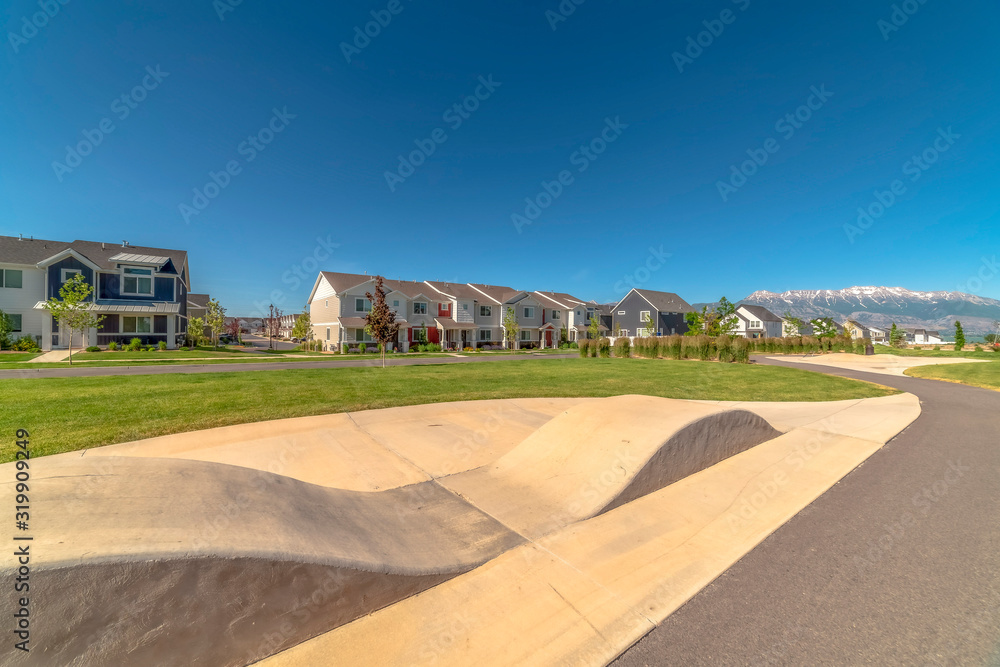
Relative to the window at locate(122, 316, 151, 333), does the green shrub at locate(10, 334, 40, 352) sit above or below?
below

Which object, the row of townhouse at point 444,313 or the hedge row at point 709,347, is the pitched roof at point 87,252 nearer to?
the row of townhouse at point 444,313

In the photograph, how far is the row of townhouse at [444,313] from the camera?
3725 cm

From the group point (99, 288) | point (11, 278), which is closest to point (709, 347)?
point (99, 288)

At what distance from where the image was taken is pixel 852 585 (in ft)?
10.6

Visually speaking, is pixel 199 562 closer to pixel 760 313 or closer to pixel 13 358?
pixel 13 358

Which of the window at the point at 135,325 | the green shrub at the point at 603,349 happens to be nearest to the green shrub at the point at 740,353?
the green shrub at the point at 603,349

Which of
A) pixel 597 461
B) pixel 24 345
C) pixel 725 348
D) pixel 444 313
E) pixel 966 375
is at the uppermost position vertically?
pixel 444 313

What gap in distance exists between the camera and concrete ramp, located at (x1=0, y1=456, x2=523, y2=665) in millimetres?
2109

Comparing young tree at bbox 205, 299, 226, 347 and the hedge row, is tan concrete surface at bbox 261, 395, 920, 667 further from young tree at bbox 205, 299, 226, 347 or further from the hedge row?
young tree at bbox 205, 299, 226, 347

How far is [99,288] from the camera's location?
30188 mm

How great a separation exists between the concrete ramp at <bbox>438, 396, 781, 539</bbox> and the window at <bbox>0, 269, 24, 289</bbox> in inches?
1610

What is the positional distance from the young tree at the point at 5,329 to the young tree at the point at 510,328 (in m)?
38.6

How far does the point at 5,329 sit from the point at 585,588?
4169 cm

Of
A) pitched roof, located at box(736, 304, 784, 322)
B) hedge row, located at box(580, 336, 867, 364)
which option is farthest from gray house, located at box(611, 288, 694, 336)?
pitched roof, located at box(736, 304, 784, 322)
